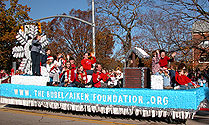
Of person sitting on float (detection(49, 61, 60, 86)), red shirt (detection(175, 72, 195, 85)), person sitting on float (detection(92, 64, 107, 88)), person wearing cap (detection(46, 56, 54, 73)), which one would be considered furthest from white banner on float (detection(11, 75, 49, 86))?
red shirt (detection(175, 72, 195, 85))

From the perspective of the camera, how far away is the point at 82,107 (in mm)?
7273

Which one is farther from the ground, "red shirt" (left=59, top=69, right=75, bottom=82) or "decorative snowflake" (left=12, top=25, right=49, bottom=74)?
"decorative snowflake" (left=12, top=25, right=49, bottom=74)

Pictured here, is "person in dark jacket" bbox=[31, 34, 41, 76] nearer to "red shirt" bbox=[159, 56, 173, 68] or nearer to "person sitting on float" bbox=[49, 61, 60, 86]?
"person sitting on float" bbox=[49, 61, 60, 86]

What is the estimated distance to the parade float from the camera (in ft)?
19.8

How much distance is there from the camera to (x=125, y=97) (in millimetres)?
6617

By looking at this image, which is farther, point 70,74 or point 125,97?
point 70,74

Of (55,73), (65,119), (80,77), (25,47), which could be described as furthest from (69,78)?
(25,47)

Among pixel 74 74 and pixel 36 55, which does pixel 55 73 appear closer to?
pixel 74 74

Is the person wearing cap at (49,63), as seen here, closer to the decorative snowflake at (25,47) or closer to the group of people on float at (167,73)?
the decorative snowflake at (25,47)

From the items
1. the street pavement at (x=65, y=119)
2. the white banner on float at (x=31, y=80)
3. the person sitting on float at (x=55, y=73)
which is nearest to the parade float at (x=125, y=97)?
the white banner on float at (x=31, y=80)

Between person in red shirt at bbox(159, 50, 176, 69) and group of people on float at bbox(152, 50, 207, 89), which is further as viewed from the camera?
person in red shirt at bbox(159, 50, 176, 69)

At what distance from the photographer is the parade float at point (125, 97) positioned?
6.05 m

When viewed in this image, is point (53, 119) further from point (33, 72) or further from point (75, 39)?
point (75, 39)

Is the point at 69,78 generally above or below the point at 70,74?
below
